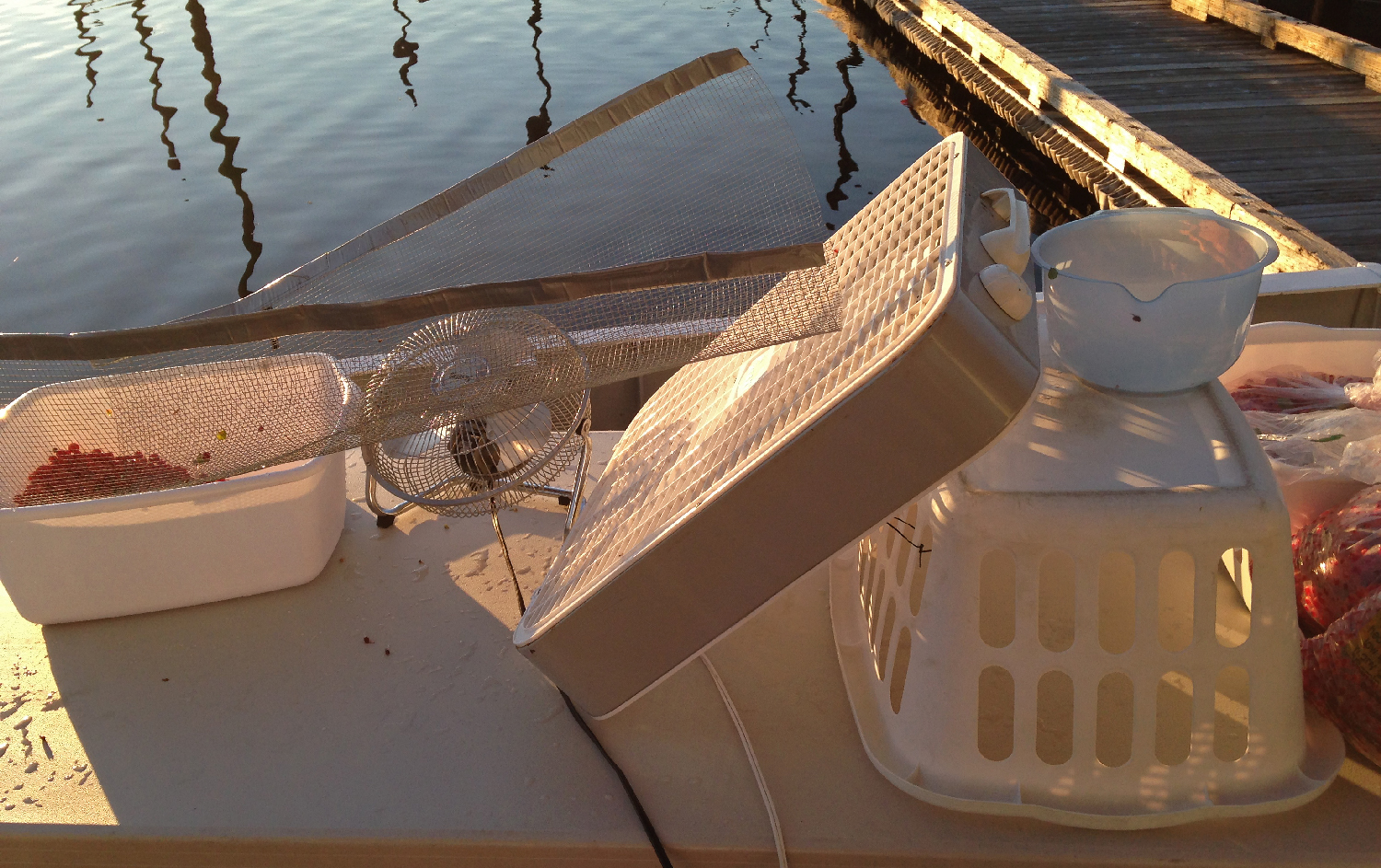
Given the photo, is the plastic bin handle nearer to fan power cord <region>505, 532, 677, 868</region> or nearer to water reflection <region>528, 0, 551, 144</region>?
fan power cord <region>505, 532, 677, 868</region>

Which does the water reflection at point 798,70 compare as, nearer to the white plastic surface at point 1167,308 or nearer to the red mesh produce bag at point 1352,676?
the white plastic surface at point 1167,308

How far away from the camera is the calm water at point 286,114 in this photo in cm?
602

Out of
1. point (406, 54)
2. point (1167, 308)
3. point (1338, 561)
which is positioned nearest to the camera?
point (1167, 308)

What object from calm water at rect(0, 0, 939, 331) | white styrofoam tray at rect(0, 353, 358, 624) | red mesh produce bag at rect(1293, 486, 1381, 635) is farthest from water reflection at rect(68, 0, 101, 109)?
red mesh produce bag at rect(1293, 486, 1381, 635)

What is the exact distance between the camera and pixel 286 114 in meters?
7.36

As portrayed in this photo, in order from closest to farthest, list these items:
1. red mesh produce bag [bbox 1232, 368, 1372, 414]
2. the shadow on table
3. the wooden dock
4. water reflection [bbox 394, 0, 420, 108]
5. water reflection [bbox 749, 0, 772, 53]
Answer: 1. the shadow on table
2. red mesh produce bag [bbox 1232, 368, 1372, 414]
3. the wooden dock
4. water reflection [bbox 394, 0, 420, 108]
5. water reflection [bbox 749, 0, 772, 53]

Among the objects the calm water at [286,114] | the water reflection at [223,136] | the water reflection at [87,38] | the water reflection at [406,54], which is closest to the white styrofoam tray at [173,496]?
the calm water at [286,114]

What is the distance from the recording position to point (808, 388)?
42.2 inches

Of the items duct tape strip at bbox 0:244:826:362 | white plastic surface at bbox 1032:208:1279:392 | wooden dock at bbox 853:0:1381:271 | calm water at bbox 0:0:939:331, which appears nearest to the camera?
duct tape strip at bbox 0:244:826:362

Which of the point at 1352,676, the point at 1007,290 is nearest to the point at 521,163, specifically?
the point at 1007,290

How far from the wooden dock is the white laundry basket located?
2399mm

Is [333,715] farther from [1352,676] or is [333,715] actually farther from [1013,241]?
[1352,676]

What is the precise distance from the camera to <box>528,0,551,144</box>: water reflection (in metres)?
7.14

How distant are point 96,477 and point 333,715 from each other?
0.51m
